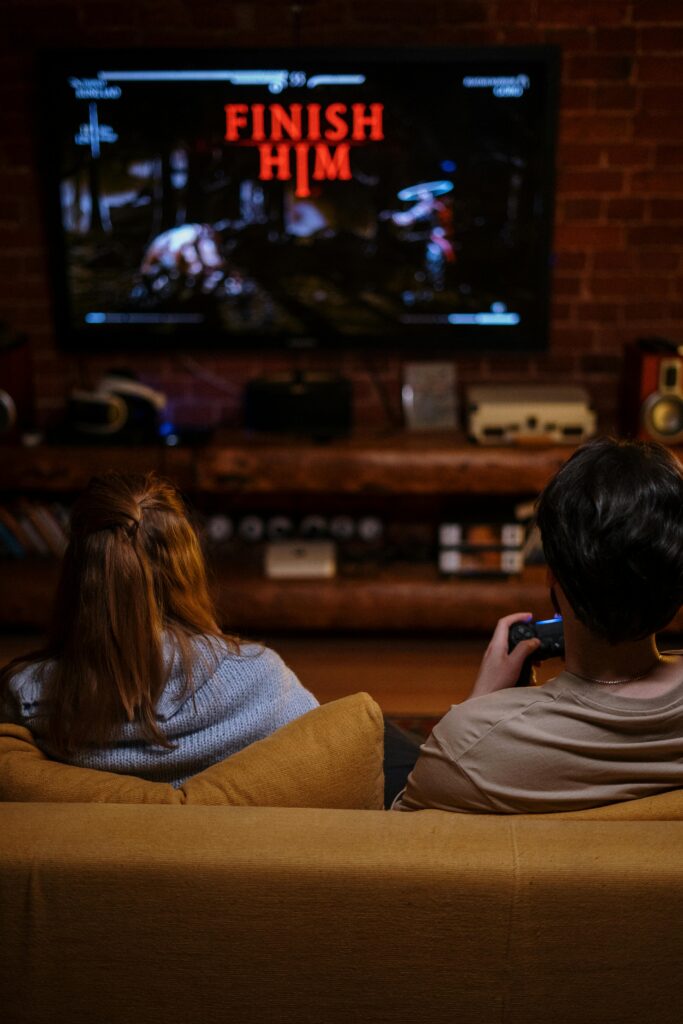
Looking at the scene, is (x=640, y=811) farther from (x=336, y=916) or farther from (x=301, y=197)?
(x=301, y=197)

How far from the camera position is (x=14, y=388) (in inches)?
148

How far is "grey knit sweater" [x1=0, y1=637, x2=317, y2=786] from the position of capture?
5.07 feet

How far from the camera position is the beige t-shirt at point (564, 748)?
53.4 inches

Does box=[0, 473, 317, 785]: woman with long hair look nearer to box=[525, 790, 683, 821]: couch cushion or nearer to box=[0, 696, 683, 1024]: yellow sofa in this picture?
box=[0, 696, 683, 1024]: yellow sofa

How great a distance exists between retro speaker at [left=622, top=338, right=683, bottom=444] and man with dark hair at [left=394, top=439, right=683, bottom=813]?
2.26m

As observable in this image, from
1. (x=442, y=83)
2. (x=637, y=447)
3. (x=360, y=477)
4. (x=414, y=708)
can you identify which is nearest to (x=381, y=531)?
(x=360, y=477)

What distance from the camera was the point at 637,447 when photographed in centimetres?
142

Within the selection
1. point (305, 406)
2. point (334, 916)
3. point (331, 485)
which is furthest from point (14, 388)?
point (334, 916)

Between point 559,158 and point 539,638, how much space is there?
253 centimetres

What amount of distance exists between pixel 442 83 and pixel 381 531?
154cm

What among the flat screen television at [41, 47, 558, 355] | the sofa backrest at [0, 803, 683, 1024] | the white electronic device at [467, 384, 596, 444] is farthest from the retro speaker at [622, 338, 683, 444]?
the sofa backrest at [0, 803, 683, 1024]

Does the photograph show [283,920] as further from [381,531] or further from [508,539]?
[381,531]

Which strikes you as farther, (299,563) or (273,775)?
(299,563)

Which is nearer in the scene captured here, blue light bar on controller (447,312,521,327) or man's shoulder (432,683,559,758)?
man's shoulder (432,683,559,758)
